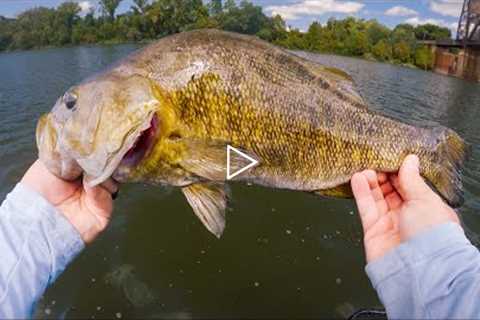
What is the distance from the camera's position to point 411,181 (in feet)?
7.75

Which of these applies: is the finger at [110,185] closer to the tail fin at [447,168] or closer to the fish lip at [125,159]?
the fish lip at [125,159]

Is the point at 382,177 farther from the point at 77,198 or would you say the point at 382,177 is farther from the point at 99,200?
the point at 77,198

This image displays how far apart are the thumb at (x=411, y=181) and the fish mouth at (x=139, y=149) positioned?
1573 mm

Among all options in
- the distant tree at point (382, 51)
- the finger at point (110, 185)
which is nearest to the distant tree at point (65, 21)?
the distant tree at point (382, 51)

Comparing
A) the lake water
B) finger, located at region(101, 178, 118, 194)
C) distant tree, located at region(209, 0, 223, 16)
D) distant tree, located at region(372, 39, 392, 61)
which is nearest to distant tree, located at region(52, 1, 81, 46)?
distant tree, located at region(209, 0, 223, 16)

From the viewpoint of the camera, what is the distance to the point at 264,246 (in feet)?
21.5

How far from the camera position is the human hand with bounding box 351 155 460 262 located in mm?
2047

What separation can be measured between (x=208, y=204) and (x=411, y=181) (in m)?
1.28

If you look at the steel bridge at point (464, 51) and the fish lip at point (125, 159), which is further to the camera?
the steel bridge at point (464, 51)

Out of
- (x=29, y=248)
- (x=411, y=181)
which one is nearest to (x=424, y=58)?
(x=411, y=181)

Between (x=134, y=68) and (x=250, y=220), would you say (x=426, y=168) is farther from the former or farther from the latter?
(x=250, y=220)

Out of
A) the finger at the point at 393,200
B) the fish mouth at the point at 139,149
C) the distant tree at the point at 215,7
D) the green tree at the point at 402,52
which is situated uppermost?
the distant tree at the point at 215,7

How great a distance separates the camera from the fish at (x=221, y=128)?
83.7 inches

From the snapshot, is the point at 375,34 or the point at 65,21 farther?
the point at 65,21
